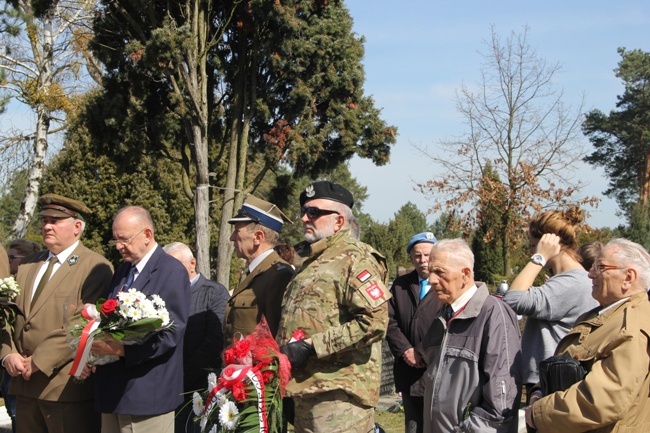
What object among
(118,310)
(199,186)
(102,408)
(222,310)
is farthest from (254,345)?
(199,186)

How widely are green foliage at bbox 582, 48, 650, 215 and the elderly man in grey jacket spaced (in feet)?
126

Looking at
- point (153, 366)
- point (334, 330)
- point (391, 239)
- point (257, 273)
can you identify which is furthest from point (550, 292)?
point (391, 239)

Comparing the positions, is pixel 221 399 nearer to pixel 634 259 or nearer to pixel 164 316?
pixel 164 316

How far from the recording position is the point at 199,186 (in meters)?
18.0

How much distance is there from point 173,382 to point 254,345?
3.94 feet

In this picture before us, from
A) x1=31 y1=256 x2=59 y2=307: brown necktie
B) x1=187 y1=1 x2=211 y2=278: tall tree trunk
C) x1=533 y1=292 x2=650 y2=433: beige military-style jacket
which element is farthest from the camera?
x1=187 y1=1 x2=211 y2=278: tall tree trunk

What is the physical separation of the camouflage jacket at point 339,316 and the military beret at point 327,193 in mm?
→ 245

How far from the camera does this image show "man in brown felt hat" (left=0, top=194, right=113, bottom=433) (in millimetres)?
5082

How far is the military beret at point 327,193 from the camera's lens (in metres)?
4.41

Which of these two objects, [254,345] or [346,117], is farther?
[346,117]

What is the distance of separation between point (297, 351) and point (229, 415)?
486 millimetres

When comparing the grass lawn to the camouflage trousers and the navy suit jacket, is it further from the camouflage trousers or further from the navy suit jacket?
the camouflage trousers

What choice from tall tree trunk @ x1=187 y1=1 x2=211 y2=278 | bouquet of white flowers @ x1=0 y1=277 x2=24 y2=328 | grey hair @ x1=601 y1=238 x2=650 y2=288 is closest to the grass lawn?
bouquet of white flowers @ x1=0 y1=277 x2=24 y2=328

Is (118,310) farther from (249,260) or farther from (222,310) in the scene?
(222,310)
